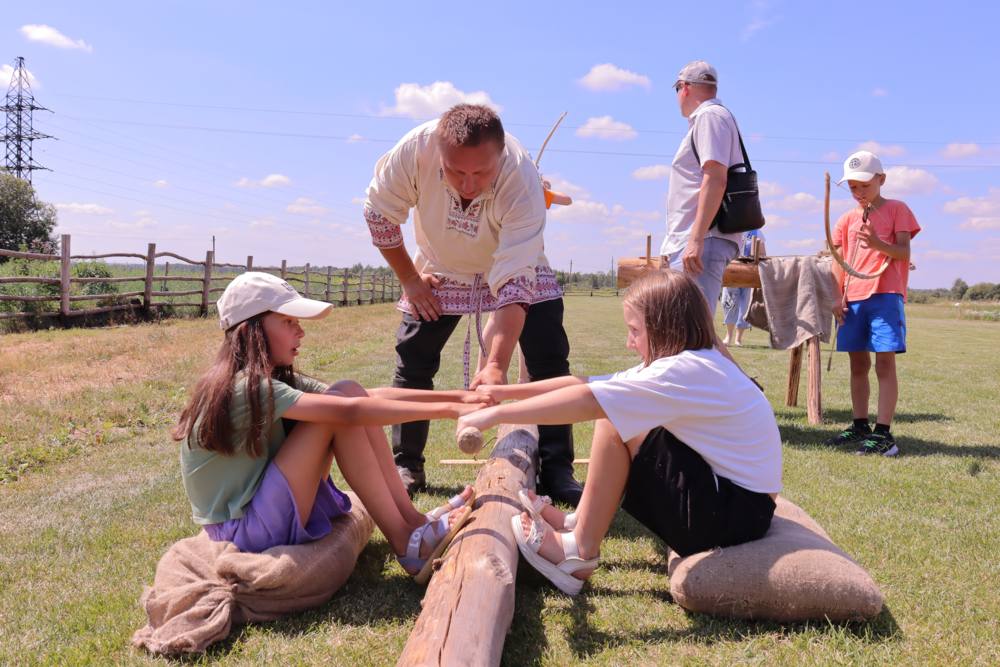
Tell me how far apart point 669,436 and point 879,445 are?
331 centimetres

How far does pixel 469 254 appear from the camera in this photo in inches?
160

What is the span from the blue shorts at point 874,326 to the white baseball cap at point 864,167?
0.89 metres

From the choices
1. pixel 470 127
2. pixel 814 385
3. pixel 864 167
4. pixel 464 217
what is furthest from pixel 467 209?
pixel 814 385

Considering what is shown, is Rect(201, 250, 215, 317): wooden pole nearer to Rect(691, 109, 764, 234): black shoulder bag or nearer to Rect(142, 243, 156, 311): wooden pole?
Rect(142, 243, 156, 311): wooden pole

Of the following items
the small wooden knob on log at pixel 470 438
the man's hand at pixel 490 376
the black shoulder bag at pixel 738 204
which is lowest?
the small wooden knob on log at pixel 470 438

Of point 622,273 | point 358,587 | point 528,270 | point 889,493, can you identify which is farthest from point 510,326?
point 622,273

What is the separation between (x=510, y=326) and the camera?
12.1 ft

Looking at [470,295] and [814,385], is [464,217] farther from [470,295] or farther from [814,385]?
[814,385]

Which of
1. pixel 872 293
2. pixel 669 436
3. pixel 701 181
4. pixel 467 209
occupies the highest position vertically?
pixel 701 181

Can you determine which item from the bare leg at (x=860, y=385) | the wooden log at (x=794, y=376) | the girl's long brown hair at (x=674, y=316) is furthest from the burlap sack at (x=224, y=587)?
the wooden log at (x=794, y=376)

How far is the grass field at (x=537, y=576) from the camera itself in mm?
2564

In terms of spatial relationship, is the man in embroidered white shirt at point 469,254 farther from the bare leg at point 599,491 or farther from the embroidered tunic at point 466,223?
the bare leg at point 599,491

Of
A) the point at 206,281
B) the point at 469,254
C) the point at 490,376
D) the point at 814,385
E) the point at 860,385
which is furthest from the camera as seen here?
A: the point at 206,281

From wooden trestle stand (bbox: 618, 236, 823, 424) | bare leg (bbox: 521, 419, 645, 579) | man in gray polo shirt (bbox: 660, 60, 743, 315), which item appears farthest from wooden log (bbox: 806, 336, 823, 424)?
bare leg (bbox: 521, 419, 645, 579)
